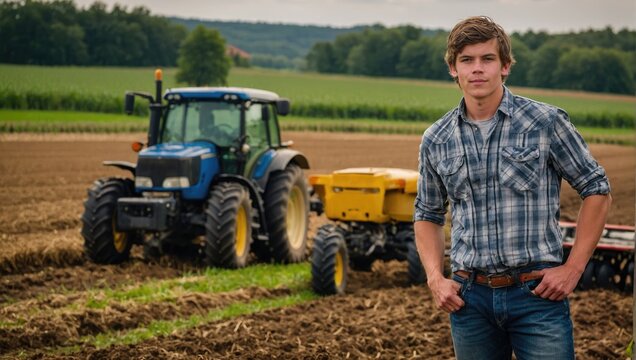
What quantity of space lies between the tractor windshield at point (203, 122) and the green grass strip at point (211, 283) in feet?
5.21

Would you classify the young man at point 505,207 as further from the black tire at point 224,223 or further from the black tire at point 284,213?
the black tire at point 284,213

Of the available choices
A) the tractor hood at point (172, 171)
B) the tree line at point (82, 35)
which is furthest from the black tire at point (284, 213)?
the tree line at point (82, 35)

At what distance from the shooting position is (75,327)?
8086 mm

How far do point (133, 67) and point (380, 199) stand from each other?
40544 mm

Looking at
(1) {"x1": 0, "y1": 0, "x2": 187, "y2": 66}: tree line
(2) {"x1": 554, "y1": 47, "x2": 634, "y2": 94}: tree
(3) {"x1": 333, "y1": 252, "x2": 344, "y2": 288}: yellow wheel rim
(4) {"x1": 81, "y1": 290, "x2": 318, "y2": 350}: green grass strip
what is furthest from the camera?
(2) {"x1": 554, "y1": 47, "x2": 634, "y2": 94}: tree

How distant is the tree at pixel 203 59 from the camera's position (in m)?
58.0

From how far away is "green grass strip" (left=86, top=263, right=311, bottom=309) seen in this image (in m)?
9.47

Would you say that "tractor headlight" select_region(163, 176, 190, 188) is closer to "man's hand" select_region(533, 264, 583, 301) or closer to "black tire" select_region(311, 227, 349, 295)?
"black tire" select_region(311, 227, 349, 295)

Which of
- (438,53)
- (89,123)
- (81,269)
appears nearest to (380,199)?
(81,269)

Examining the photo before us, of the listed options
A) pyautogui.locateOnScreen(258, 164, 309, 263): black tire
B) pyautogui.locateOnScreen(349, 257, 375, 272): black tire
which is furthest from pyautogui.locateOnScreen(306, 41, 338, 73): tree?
pyautogui.locateOnScreen(349, 257, 375, 272): black tire

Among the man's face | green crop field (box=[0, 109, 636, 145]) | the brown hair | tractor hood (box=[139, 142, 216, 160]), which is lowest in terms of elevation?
green crop field (box=[0, 109, 636, 145])

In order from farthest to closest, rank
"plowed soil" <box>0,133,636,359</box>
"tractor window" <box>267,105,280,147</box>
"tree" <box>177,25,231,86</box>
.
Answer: "tree" <box>177,25,231,86</box> → "tractor window" <box>267,105,280,147</box> → "plowed soil" <box>0,133,636,359</box>

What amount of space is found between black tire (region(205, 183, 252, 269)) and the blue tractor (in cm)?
1

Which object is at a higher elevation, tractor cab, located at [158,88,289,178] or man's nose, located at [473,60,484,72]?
man's nose, located at [473,60,484,72]
